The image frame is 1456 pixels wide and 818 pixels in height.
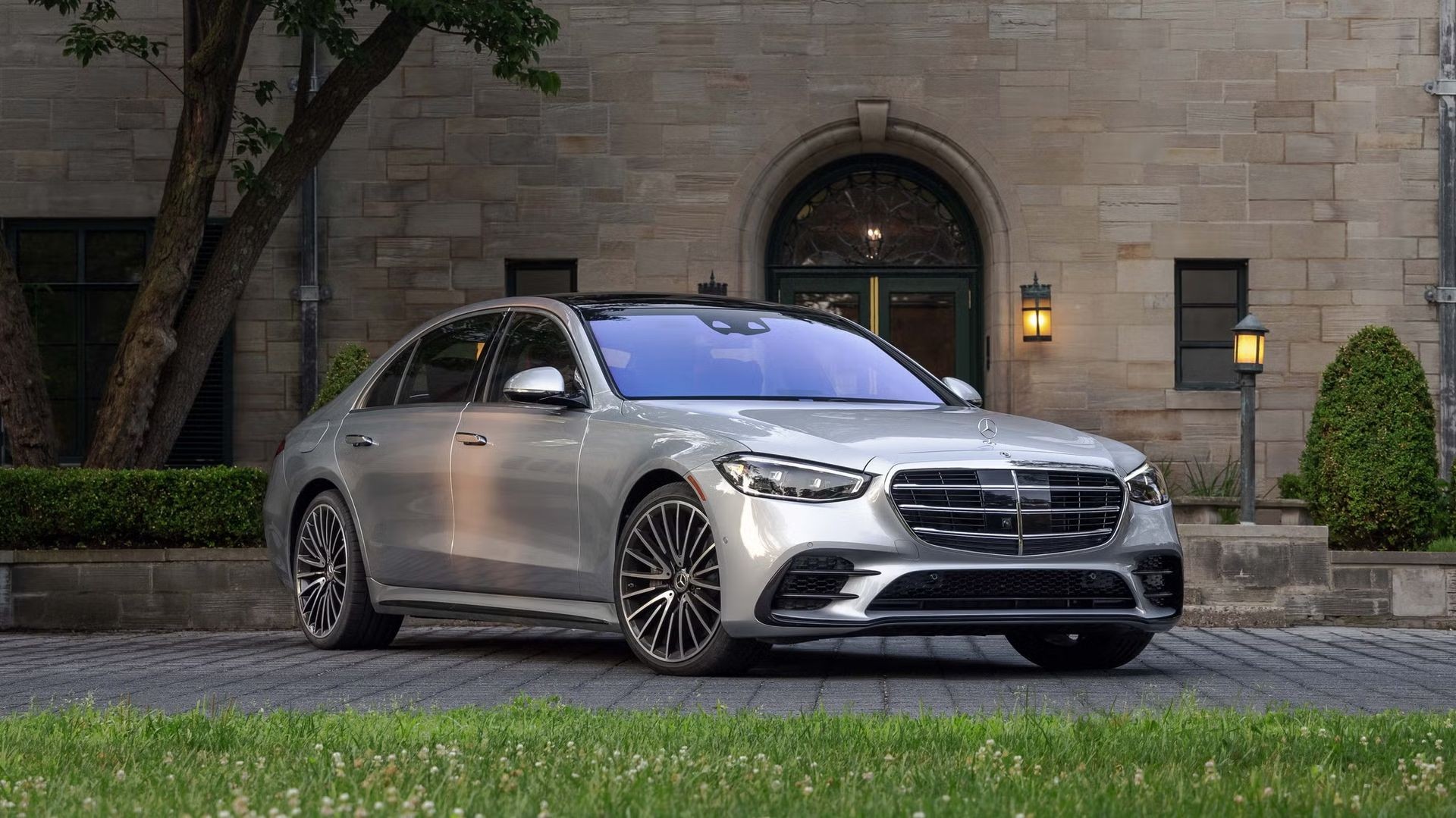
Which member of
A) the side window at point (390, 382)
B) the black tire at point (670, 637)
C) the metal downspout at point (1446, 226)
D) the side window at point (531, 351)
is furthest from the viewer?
the metal downspout at point (1446, 226)

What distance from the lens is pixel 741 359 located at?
353 inches

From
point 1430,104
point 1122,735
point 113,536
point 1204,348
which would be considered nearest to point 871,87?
point 1204,348

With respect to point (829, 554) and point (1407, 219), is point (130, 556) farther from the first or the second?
point (1407, 219)

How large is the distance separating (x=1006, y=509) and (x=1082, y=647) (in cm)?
136

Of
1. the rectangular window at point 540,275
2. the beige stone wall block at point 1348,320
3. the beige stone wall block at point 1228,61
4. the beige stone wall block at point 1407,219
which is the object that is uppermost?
the beige stone wall block at point 1228,61

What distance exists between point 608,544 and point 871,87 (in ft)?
37.6

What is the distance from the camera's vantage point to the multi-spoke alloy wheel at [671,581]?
778 cm

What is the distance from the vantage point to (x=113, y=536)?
13.2m

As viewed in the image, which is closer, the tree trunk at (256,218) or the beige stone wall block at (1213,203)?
the tree trunk at (256,218)

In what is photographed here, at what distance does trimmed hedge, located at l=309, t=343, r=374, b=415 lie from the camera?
57.0 ft

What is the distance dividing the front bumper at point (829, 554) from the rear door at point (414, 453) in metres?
2.06

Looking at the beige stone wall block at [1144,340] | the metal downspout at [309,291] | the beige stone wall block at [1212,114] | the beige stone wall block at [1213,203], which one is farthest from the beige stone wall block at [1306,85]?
the metal downspout at [309,291]

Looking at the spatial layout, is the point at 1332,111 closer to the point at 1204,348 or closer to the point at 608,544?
the point at 1204,348

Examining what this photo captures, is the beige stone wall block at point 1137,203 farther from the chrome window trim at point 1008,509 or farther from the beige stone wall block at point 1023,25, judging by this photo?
the chrome window trim at point 1008,509
